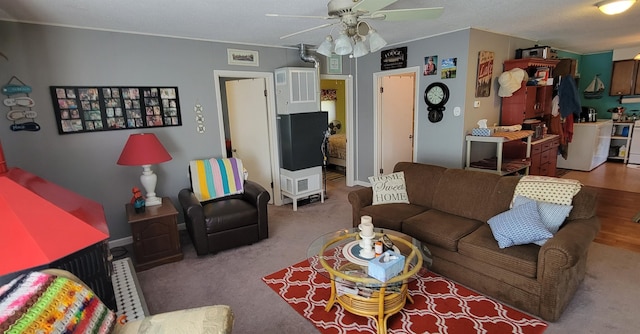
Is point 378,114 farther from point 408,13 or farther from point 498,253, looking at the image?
point 498,253

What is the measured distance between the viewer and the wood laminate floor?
131 inches

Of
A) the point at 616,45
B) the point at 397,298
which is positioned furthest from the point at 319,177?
the point at 616,45

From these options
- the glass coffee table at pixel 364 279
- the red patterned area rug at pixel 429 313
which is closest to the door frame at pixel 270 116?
the red patterned area rug at pixel 429 313


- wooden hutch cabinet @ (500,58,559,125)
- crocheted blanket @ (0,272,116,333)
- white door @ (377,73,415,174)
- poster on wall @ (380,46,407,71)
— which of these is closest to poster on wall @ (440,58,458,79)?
poster on wall @ (380,46,407,71)

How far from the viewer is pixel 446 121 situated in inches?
165

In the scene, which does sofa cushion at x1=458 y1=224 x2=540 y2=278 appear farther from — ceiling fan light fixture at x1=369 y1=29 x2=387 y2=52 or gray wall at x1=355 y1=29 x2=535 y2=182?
gray wall at x1=355 y1=29 x2=535 y2=182

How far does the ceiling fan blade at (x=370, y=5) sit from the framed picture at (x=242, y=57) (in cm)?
251

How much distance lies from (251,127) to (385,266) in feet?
10.8

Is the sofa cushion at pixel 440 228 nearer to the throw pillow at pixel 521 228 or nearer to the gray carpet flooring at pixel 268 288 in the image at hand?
the throw pillow at pixel 521 228

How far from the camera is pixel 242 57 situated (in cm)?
416

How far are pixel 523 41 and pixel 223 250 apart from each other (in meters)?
4.91

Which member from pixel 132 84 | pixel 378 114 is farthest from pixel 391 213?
pixel 132 84

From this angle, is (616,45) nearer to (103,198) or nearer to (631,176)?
(631,176)

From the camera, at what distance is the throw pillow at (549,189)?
2.45 meters
